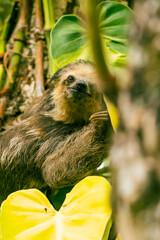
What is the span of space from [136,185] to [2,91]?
2.29 m

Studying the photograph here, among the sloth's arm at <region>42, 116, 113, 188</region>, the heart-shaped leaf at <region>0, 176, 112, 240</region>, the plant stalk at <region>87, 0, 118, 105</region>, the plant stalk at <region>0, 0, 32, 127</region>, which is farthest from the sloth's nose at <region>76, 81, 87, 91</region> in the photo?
the plant stalk at <region>87, 0, 118, 105</region>

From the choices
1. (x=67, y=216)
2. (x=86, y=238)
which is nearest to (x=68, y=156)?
(x=67, y=216)

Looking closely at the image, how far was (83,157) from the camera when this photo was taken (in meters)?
1.84

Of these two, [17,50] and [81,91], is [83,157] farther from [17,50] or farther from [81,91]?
[17,50]

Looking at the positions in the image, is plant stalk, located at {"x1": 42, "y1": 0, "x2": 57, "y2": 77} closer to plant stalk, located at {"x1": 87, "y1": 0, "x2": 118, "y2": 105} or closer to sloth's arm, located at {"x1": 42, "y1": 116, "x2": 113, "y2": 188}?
sloth's arm, located at {"x1": 42, "y1": 116, "x2": 113, "y2": 188}

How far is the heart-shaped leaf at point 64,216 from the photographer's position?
1.26 meters

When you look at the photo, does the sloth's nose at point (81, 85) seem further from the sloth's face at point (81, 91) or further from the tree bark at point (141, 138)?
the tree bark at point (141, 138)

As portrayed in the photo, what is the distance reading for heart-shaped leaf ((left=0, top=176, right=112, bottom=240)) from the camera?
4.14 ft

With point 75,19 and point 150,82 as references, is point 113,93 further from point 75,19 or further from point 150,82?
point 75,19

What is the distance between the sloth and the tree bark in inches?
47.9

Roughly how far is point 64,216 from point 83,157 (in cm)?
52

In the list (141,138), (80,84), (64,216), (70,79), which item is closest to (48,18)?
(70,79)

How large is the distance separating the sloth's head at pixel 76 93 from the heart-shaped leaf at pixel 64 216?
0.90 meters

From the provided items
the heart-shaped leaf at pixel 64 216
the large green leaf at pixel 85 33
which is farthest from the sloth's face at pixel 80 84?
the heart-shaped leaf at pixel 64 216
